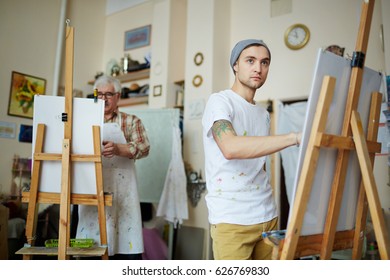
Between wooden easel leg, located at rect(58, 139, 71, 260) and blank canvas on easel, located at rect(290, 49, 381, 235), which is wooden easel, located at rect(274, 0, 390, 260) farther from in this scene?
wooden easel leg, located at rect(58, 139, 71, 260)

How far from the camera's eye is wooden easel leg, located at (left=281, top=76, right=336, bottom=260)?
717 millimetres

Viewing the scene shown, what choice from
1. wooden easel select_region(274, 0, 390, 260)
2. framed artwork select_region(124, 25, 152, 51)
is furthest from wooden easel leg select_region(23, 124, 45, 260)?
framed artwork select_region(124, 25, 152, 51)

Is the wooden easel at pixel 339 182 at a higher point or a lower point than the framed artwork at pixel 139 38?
lower

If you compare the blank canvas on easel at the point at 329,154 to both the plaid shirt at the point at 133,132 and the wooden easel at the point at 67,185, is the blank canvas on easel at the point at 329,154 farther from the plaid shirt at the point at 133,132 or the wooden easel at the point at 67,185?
the plaid shirt at the point at 133,132

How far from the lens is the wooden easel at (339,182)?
2.36 feet

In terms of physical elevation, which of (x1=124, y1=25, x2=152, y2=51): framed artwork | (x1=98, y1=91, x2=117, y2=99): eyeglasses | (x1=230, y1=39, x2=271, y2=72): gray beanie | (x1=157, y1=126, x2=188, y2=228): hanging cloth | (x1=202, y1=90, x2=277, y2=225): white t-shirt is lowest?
(x1=157, y1=126, x2=188, y2=228): hanging cloth

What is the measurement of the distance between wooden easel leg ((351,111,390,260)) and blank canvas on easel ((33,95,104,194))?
33.3 inches

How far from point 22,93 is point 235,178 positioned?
1.32m

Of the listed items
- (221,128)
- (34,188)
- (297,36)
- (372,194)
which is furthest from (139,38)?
(372,194)

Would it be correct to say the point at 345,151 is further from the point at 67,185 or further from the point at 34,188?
the point at 34,188

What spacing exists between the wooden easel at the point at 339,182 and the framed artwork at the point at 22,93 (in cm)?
147

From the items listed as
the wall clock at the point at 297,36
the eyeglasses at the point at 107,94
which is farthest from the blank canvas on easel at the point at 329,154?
the wall clock at the point at 297,36
